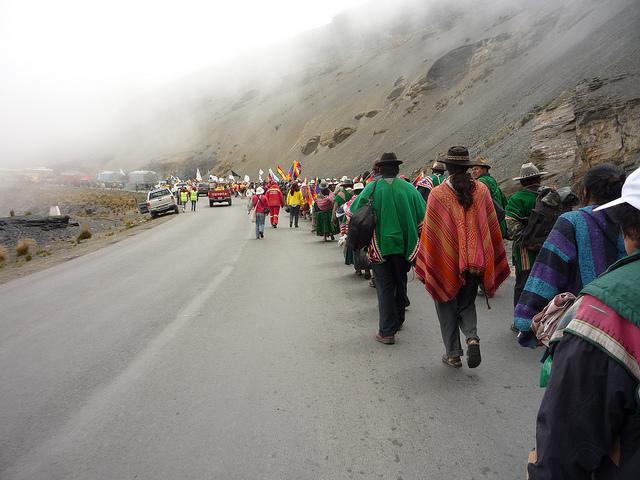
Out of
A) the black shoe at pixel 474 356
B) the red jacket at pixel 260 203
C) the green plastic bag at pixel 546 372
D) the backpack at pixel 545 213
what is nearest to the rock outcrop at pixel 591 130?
the red jacket at pixel 260 203

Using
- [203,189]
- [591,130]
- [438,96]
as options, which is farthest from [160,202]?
[438,96]

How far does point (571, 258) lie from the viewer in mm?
2713

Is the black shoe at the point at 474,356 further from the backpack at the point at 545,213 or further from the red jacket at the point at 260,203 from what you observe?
the red jacket at the point at 260,203

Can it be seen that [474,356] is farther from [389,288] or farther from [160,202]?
[160,202]

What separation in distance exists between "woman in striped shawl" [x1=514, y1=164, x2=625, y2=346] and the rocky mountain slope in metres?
13.1

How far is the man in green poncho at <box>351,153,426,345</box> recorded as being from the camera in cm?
557

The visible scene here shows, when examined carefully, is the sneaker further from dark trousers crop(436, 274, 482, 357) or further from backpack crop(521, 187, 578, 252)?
backpack crop(521, 187, 578, 252)

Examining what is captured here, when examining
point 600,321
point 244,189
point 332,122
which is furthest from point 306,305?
point 332,122

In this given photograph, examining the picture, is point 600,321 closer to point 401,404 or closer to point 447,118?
point 401,404

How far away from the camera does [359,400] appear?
419 cm

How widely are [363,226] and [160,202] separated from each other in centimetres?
2771

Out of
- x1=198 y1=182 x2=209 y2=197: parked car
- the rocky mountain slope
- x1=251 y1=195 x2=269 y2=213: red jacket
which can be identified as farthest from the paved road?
x1=198 y1=182 x2=209 y2=197: parked car

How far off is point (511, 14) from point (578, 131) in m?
43.6

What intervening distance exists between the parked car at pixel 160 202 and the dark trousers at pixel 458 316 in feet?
94.3
